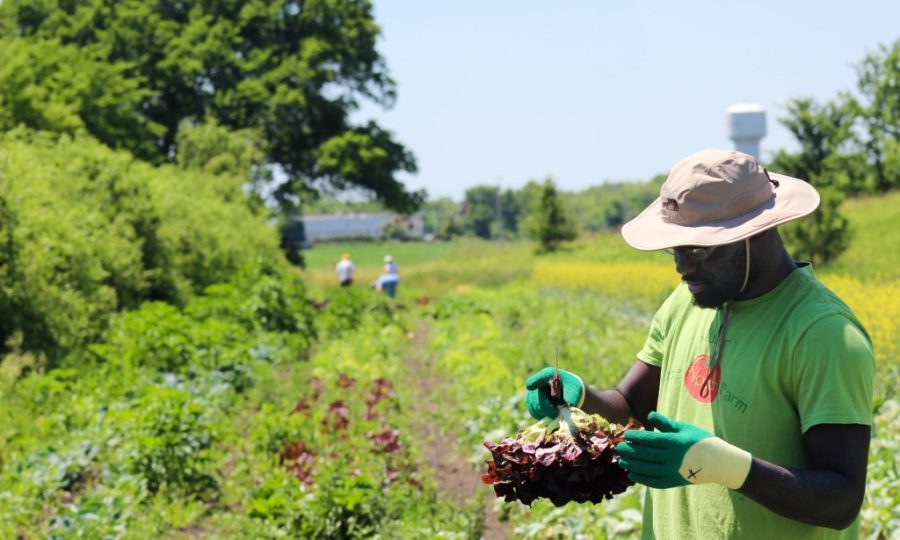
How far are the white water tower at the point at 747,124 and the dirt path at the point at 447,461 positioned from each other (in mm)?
8118

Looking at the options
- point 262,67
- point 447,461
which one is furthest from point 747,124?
point 262,67

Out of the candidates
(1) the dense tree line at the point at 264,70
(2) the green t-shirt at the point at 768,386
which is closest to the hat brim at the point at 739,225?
(2) the green t-shirt at the point at 768,386

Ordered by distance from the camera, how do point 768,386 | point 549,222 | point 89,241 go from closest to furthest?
point 768,386
point 89,241
point 549,222

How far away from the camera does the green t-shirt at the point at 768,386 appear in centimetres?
244

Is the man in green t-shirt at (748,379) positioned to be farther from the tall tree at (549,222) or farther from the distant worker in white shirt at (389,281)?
the tall tree at (549,222)

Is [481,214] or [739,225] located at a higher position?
[739,225]

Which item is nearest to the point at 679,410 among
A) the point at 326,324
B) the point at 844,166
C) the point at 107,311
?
the point at 107,311

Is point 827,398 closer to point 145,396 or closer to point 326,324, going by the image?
point 145,396

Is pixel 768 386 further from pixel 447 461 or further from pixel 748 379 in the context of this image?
pixel 447 461

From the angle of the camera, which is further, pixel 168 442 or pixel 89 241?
pixel 89 241

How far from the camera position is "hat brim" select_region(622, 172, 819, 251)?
8.38ft

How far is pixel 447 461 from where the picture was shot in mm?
8844

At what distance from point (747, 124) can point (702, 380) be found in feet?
57.1

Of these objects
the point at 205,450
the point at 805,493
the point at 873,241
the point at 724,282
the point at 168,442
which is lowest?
the point at 873,241
